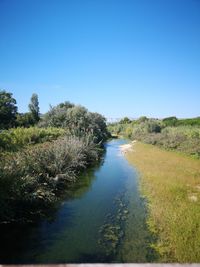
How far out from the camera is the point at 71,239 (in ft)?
19.2

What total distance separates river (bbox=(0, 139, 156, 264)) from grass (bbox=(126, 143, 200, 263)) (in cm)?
36

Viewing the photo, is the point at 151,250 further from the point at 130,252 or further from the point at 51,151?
the point at 51,151

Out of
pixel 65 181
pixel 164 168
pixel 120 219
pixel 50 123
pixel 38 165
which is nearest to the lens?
Result: pixel 120 219

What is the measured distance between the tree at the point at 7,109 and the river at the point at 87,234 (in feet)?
124

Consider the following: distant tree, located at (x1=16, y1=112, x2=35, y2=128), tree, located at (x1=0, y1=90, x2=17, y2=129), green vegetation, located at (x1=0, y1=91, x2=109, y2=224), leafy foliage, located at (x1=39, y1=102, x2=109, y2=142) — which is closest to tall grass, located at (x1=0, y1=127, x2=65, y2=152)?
green vegetation, located at (x1=0, y1=91, x2=109, y2=224)

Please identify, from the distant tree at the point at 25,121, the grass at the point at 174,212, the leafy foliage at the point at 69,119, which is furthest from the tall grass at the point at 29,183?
the distant tree at the point at 25,121

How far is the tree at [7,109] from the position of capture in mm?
45062

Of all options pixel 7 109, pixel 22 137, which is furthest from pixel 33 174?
pixel 7 109

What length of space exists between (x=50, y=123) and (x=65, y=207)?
2113 centimetres

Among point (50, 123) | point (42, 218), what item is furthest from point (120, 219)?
point (50, 123)

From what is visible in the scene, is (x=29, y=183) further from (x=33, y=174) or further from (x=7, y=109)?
(x=7, y=109)

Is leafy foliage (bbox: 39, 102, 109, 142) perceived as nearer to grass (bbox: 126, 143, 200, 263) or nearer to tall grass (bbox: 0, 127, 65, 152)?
tall grass (bbox: 0, 127, 65, 152)

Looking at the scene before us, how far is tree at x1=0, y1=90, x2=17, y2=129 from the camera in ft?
148

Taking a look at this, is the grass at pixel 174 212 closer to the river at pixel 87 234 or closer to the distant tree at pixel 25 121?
the river at pixel 87 234
